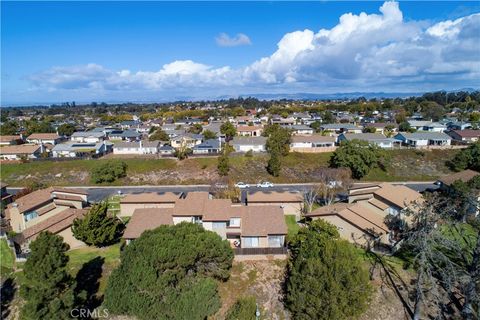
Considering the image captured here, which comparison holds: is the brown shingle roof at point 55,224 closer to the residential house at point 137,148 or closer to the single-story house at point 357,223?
the single-story house at point 357,223

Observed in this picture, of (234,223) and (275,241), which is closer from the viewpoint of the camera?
(275,241)

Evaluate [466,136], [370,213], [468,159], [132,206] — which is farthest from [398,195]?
[466,136]

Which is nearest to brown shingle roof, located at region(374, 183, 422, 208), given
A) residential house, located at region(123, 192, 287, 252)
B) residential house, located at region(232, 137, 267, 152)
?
residential house, located at region(123, 192, 287, 252)

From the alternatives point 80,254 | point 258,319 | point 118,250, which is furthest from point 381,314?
point 80,254

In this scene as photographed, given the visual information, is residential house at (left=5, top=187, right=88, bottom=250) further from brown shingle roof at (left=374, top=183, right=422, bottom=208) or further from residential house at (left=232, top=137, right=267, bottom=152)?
residential house at (left=232, top=137, right=267, bottom=152)

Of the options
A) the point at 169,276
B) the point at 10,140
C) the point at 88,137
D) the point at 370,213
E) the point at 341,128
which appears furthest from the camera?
the point at 341,128

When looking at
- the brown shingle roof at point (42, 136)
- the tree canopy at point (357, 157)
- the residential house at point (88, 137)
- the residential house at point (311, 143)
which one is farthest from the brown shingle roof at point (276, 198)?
the brown shingle roof at point (42, 136)

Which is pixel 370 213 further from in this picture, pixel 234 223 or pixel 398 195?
pixel 234 223
